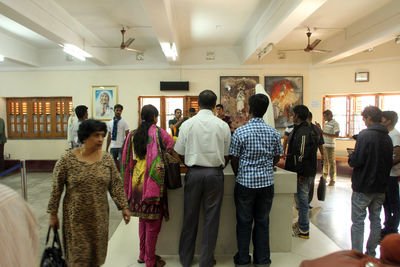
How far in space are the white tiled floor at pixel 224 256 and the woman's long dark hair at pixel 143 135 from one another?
1.19 meters

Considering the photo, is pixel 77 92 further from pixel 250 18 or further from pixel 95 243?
pixel 95 243

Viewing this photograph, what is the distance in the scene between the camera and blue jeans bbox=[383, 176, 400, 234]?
2882mm

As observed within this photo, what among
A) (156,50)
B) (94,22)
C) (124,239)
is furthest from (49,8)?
(124,239)

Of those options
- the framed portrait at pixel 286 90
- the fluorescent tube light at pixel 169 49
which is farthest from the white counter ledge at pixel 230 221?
the framed portrait at pixel 286 90

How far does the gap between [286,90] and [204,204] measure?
6783 mm

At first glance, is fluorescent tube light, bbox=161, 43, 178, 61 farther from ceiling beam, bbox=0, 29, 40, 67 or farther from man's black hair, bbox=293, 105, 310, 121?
ceiling beam, bbox=0, 29, 40, 67

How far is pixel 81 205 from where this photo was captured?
1.80 meters

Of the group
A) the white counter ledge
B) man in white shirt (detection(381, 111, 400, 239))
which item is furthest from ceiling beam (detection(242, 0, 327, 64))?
the white counter ledge

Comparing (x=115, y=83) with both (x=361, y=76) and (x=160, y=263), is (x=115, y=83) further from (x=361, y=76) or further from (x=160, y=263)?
(x=361, y=76)

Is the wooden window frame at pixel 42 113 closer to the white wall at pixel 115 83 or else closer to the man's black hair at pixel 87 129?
the white wall at pixel 115 83

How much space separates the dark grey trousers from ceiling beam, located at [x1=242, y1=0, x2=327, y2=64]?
3090 millimetres

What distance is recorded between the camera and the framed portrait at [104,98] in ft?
26.9

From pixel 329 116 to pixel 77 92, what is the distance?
7.43 meters

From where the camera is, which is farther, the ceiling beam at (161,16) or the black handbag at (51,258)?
the ceiling beam at (161,16)
